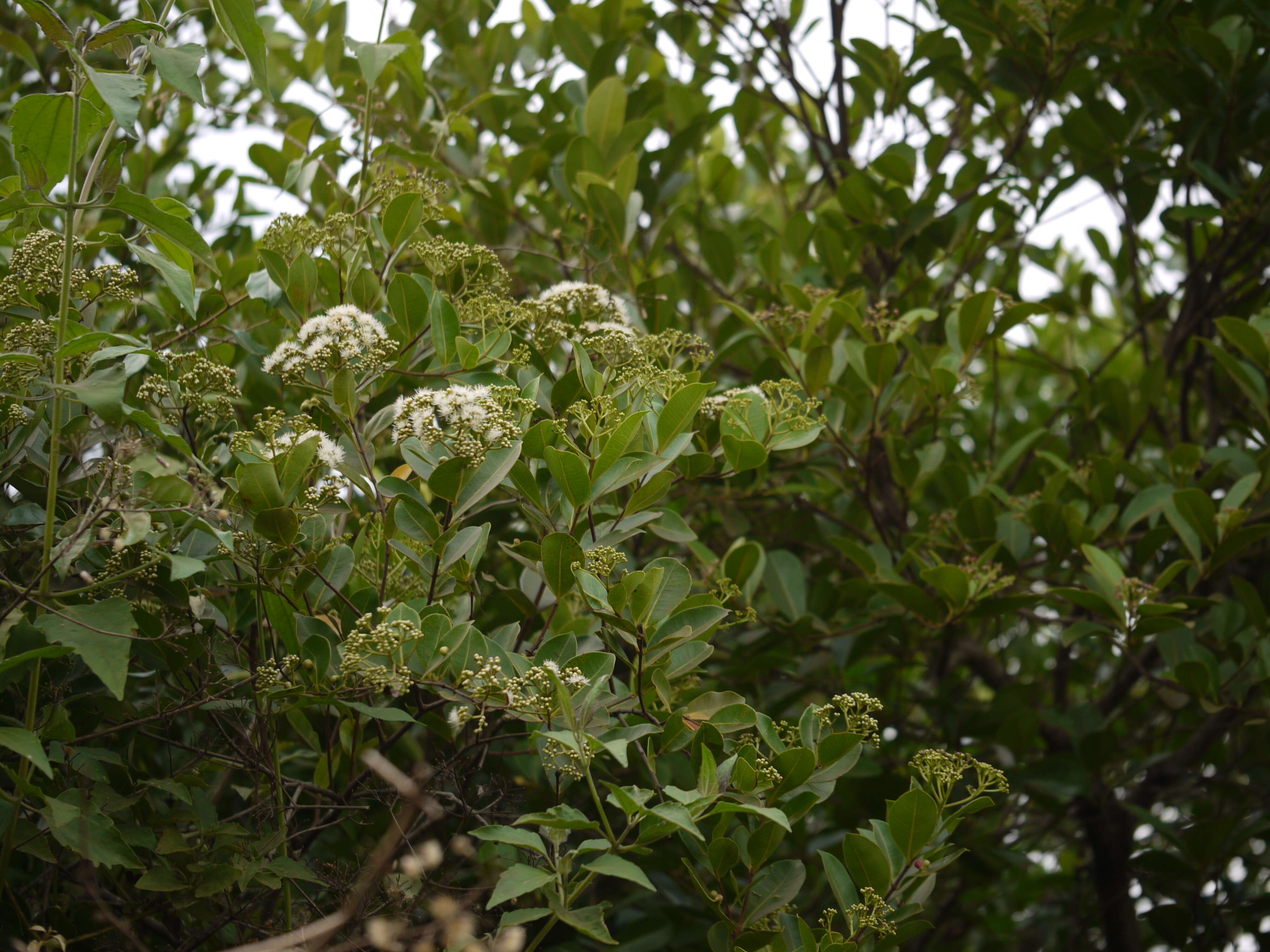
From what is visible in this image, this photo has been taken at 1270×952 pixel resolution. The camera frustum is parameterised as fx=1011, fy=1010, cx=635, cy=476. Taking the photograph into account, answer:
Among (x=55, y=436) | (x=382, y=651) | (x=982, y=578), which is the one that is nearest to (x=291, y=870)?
(x=382, y=651)

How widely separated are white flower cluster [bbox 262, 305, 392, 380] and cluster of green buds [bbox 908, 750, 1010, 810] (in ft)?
3.72

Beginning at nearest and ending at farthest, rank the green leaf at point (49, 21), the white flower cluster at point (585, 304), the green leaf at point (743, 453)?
the green leaf at point (49, 21), the green leaf at point (743, 453), the white flower cluster at point (585, 304)

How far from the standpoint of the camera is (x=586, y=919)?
55.4 inches

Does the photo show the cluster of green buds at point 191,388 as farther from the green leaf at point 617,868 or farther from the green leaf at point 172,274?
the green leaf at point 617,868

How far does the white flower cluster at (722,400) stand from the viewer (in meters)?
1.96

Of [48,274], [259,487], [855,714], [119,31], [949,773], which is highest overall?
[119,31]

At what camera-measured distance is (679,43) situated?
3.49 metres

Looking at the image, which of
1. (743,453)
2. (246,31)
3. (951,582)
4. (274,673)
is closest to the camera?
(246,31)

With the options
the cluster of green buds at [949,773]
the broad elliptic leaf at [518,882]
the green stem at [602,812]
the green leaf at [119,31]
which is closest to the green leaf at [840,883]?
the cluster of green buds at [949,773]

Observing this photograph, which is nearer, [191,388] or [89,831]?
[89,831]

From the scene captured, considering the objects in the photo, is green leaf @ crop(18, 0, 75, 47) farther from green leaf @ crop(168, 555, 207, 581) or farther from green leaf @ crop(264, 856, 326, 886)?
green leaf @ crop(264, 856, 326, 886)

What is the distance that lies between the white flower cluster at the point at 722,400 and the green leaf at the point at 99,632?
1.05 meters

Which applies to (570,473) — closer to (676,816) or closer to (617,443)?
(617,443)

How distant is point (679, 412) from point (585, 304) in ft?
1.50
